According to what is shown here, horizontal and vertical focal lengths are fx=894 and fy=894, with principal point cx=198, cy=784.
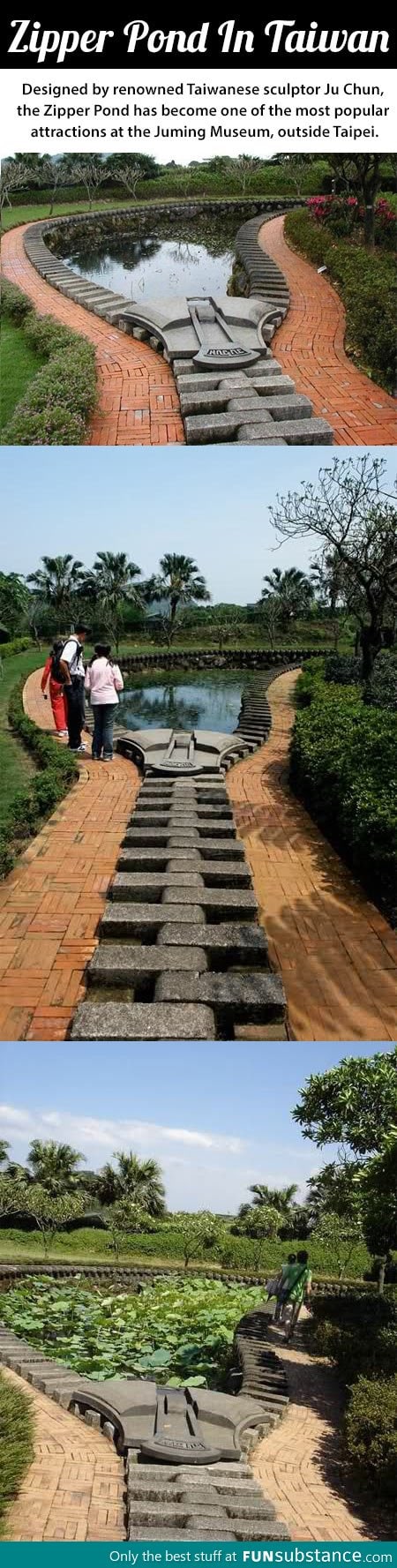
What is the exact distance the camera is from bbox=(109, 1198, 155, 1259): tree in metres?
11.5

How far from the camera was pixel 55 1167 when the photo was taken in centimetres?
1234

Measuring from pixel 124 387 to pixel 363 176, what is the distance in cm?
617

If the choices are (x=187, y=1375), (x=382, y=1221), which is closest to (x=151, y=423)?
(x=382, y=1221)

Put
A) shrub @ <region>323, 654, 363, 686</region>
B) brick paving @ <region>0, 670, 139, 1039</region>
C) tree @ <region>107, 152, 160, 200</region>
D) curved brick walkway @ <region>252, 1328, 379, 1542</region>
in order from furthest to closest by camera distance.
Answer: tree @ <region>107, 152, 160, 200</region> < shrub @ <region>323, 654, 363, 686</region> < curved brick walkway @ <region>252, 1328, 379, 1542</region> < brick paving @ <region>0, 670, 139, 1039</region>

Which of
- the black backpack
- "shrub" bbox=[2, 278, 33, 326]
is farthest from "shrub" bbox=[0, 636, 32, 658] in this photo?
the black backpack

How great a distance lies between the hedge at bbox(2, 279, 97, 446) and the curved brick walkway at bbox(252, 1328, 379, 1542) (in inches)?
268

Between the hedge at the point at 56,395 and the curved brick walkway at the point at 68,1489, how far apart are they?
21.0ft

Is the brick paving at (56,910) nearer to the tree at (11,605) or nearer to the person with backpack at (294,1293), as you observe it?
the person with backpack at (294,1293)

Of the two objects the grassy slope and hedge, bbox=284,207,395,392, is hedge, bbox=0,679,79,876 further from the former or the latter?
the grassy slope

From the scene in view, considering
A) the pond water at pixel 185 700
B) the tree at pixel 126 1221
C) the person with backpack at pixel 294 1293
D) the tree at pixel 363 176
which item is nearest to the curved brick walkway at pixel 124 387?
the pond water at pixel 185 700

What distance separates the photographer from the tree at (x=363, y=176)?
1180 cm

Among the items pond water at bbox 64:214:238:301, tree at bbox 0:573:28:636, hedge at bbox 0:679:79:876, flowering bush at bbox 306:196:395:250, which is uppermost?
flowering bush at bbox 306:196:395:250

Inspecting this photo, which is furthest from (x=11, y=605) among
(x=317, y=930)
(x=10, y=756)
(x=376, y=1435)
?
(x=376, y=1435)

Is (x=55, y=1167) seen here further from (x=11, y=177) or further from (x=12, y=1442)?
(x=11, y=177)
